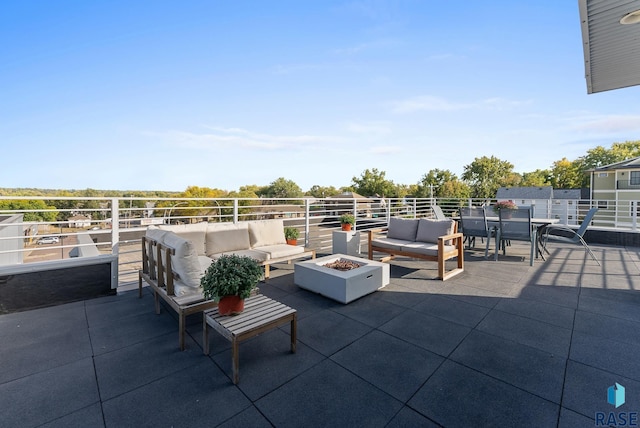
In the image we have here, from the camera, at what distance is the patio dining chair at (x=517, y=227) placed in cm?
500

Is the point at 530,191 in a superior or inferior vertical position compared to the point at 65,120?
inferior

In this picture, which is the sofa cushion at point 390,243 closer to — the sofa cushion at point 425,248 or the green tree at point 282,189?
the sofa cushion at point 425,248

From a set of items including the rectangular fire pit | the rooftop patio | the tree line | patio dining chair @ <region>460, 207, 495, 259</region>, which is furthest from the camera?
the tree line

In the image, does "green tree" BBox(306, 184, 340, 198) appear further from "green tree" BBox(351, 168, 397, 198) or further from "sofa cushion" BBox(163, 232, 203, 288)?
"sofa cushion" BBox(163, 232, 203, 288)

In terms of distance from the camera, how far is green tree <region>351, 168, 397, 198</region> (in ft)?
119

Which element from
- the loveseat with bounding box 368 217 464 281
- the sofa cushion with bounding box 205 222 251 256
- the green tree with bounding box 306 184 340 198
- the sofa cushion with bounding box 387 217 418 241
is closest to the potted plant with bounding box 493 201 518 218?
the loveseat with bounding box 368 217 464 281

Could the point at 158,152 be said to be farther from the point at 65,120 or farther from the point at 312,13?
the point at 312,13

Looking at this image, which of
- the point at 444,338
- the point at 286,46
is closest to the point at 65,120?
the point at 286,46

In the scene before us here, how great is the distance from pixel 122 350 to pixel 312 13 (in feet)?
23.5

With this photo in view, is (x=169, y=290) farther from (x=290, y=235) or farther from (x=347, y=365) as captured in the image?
(x=290, y=235)

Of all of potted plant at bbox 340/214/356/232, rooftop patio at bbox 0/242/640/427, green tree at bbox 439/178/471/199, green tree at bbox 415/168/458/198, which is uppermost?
green tree at bbox 415/168/458/198

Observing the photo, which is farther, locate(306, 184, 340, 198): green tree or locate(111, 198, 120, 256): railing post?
locate(306, 184, 340, 198): green tree

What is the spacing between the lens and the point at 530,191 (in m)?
31.5

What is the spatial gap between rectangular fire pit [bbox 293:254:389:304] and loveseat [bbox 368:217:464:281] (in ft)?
3.14
